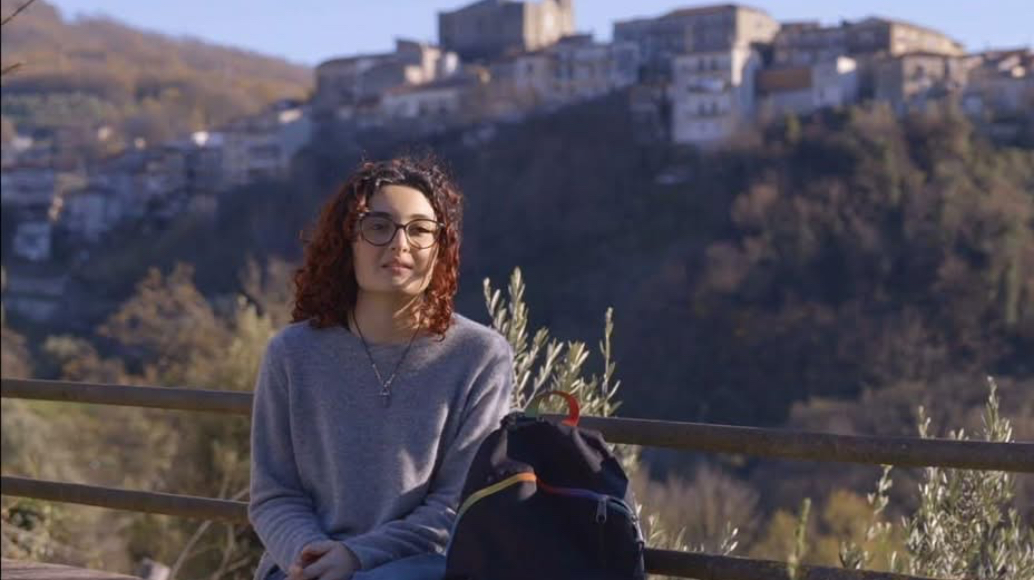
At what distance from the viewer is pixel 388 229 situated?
2994 mm

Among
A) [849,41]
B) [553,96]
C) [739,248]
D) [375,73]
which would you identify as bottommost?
[739,248]

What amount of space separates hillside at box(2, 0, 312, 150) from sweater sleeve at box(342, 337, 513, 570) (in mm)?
50369

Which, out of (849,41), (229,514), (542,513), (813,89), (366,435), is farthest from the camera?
(849,41)

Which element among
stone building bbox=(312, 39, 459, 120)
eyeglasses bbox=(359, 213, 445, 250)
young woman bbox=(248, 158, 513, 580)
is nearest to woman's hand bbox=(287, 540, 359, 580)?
young woman bbox=(248, 158, 513, 580)

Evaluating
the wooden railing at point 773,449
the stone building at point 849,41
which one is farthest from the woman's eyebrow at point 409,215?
the stone building at point 849,41

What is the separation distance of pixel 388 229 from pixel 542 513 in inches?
26.1

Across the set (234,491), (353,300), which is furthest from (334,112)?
(353,300)

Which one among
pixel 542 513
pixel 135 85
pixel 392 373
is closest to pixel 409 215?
pixel 392 373

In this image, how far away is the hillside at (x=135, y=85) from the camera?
2306 inches

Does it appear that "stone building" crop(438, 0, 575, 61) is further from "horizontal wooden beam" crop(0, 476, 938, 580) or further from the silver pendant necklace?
the silver pendant necklace

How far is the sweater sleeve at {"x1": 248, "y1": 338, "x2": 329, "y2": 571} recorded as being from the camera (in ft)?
9.59

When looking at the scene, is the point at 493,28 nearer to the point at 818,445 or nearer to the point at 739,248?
the point at 739,248

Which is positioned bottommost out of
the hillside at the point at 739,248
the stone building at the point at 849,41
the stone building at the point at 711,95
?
the hillside at the point at 739,248

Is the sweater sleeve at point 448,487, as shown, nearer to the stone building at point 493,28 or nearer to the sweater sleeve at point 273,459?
the sweater sleeve at point 273,459
